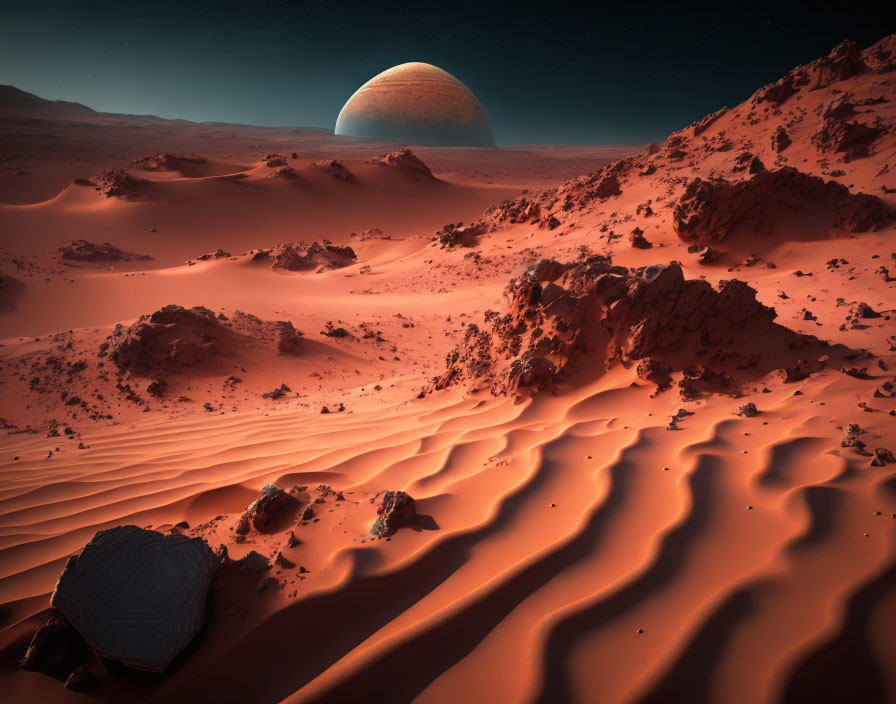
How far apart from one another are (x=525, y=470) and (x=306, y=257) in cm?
1257

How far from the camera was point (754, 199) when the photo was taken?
7590 millimetres

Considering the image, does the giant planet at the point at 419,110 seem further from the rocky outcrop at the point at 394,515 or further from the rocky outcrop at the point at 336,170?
→ the rocky outcrop at the point at 394,515

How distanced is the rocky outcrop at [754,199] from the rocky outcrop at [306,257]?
940 centimetres

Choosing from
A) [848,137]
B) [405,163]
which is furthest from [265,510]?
[405,163]

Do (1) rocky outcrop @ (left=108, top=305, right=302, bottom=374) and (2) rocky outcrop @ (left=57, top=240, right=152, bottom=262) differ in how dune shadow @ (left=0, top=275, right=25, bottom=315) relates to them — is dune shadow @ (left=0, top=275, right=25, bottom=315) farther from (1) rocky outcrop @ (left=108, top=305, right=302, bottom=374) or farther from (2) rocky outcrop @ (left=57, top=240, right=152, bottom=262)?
(2) rocky outcrop @ (left=57, top=240, right=152, bottom=262)

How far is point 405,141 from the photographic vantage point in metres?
65.4

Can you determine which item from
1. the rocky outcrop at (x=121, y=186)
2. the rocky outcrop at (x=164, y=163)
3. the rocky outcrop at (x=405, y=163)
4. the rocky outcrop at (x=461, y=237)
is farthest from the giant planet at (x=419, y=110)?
the rocky outcrop at (x=461, y=237)

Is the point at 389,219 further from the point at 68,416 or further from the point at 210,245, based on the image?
the point at 68,416

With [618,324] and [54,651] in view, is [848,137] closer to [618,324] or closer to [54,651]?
[618,324]

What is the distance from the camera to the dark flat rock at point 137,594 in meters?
1.37

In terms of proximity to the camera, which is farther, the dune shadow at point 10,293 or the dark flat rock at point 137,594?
the dune shadow at point 10,293

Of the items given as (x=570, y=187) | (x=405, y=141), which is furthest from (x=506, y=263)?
(x=405, y=141)

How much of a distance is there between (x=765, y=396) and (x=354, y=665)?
2.80 meters

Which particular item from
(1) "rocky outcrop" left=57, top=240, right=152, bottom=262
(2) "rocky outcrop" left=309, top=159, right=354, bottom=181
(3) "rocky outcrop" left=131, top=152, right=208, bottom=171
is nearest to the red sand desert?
(1) "rocky outcrop" left=57, top=240, right=152, bottom=262
